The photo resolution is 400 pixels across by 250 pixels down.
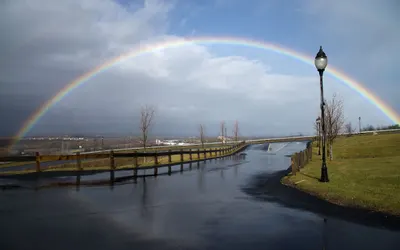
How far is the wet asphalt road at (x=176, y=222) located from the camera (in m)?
6.53

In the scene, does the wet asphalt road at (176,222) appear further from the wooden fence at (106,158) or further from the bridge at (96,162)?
the bridge at (96,162)

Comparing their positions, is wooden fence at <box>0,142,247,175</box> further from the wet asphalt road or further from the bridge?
the wet asphalt road

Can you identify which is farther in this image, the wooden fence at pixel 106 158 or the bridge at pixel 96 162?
the bridge at pixel 96 162

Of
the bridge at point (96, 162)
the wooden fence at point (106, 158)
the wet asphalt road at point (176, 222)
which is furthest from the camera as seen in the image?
the bridge at point (96, 162)

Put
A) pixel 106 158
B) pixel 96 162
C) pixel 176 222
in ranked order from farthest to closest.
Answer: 1. pixel 96 162
2. pixel 106 158
3. pixel 176 222

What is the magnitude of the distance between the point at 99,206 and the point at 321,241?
21.5 ft

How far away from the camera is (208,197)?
11594 millimetres

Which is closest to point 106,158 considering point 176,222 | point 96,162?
point 96,162

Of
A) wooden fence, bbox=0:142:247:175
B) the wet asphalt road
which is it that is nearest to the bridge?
wooden fence, bbox=0:142:247:175

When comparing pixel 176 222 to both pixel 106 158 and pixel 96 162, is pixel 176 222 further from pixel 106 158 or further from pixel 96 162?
pixel 96 162

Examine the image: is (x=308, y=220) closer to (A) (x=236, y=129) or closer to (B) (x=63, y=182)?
(B) (x=63, y=182)

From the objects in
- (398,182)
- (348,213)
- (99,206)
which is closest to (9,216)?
(99,206)

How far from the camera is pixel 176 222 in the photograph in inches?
319

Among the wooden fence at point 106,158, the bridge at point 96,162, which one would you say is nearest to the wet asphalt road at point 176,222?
the wooden fence at point 106,158
